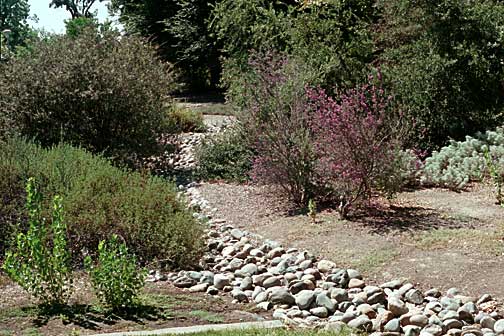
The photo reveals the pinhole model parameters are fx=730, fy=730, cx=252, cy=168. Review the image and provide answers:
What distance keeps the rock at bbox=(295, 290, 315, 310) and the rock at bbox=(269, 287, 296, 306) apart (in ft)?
0.18

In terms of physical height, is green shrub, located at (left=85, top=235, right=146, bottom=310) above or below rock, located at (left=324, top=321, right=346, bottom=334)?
above

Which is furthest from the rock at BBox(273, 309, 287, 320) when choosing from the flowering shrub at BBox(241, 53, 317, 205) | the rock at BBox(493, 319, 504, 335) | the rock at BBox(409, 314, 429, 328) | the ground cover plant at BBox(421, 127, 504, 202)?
the ground cover plant at BBox(421, 127, 504, 202)

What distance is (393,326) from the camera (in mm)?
5418

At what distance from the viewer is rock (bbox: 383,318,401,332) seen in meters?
5.41

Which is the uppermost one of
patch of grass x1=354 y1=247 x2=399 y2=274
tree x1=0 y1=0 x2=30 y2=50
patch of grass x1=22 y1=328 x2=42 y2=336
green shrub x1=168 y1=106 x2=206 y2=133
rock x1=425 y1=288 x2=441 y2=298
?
tree x1=0 y1=0 x2=30 y2=50

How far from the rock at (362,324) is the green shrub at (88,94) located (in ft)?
20.8

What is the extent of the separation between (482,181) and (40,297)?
6635 mm

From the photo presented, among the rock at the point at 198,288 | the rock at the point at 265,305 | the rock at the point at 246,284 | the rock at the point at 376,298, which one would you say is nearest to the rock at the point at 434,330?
the rock at the point at 376,298

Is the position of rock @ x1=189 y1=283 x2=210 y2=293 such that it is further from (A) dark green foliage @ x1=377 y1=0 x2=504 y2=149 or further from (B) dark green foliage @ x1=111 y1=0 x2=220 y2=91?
(B) dark green foliage @ x1=111 y1=0 x2=220 y2=91

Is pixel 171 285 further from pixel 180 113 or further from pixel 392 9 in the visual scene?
pixel 180 113

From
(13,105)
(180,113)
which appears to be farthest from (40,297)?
(180,113)

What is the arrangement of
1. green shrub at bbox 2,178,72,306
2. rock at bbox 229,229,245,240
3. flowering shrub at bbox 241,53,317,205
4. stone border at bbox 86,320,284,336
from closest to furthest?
stone border at bbox 86,320,284,336 < green shrub at bbox 2,178,72,306 < rock at bbox 229,229,245,240 < flowering shrub at bbox 241,53,317,205

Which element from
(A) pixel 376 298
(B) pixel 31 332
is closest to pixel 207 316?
(B) pixel 31 332

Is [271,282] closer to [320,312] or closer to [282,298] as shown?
[282,298]
